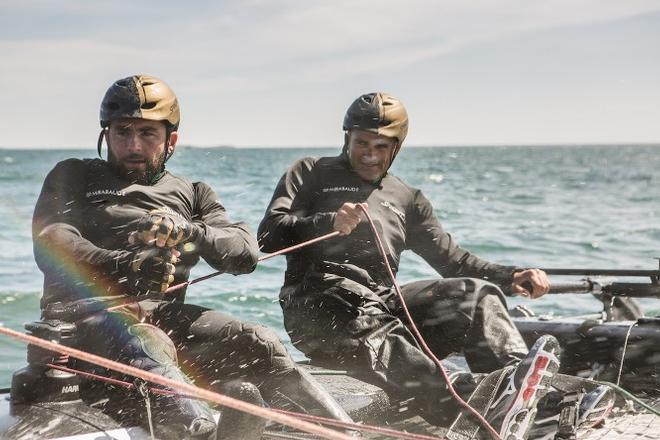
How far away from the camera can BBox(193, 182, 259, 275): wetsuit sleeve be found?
405cm

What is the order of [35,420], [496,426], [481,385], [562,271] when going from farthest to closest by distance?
1. [562,271]
2. [481,385]
3. [496,426]
4. [35,420]

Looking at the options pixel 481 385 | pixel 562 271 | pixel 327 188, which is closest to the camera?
pixel 481 385

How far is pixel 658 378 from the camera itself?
5.49 metres

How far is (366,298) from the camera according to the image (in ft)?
15.9

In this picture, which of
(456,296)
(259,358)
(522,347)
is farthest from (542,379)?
(259,358)

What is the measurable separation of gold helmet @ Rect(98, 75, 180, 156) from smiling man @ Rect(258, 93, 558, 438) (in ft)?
3.19

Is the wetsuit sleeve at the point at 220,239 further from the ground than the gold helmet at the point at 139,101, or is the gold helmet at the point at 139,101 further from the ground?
the gold helmet at the point at 139,101

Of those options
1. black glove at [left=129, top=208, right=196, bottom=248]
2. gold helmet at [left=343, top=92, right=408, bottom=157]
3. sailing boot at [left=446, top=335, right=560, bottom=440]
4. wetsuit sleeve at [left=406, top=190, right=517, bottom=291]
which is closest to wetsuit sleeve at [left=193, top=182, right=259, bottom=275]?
black glove at [left=129, top=208, right=196, bottom=248]

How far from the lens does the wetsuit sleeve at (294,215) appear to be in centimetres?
481

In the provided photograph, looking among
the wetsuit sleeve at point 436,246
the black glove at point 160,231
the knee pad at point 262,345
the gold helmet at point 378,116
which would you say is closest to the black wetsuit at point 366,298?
the wetsuit sleeve at point 436,246

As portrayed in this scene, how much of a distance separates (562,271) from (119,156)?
12.6 ft

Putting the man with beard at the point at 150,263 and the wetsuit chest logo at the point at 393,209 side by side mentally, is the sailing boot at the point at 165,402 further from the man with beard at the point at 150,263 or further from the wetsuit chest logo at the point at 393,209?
the wetsuit chest logo at the point at 393,209

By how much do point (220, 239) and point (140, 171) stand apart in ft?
1.88

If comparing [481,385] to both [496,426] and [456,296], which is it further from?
[456,296]
